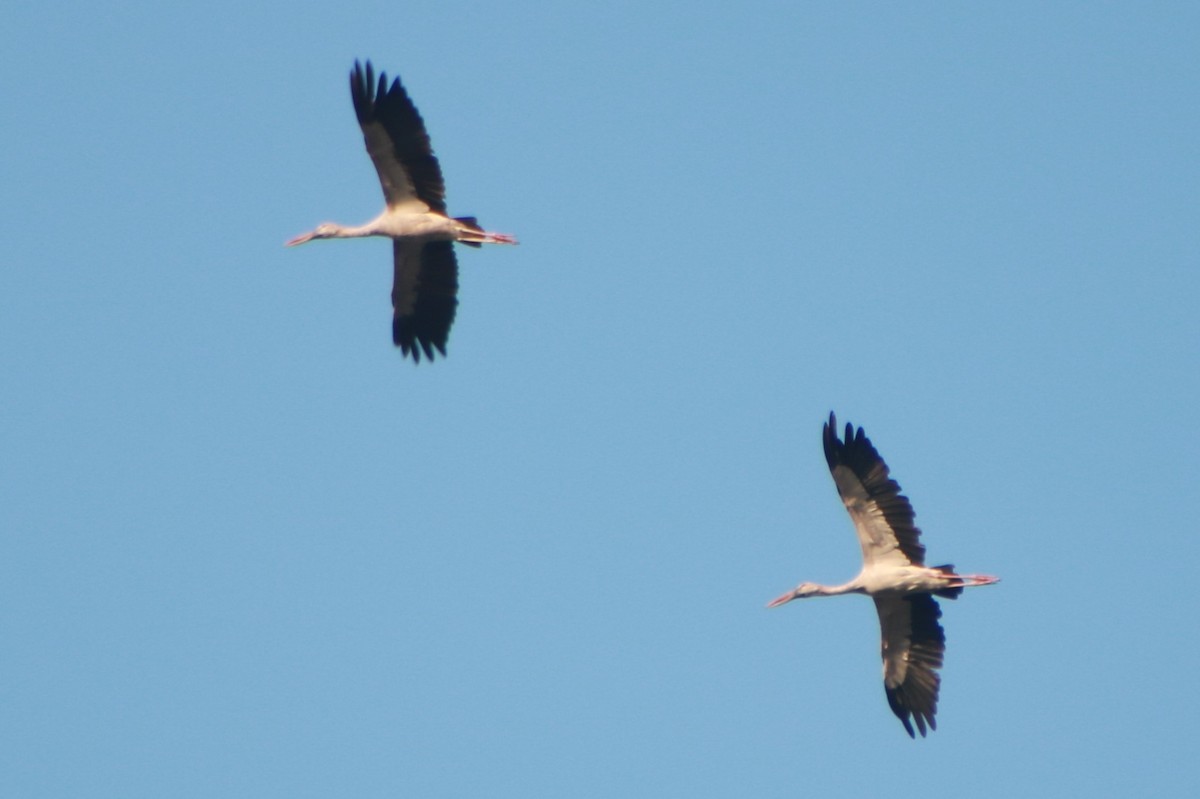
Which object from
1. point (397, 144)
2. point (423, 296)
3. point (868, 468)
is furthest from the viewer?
point (423, 296)

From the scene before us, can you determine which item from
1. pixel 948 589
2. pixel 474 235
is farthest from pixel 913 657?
pixel 474 235

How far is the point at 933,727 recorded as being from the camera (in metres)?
24.3

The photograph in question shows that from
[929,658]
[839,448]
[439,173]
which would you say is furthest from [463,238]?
[929,658]

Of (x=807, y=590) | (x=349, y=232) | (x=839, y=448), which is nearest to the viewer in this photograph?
(x=839, y=448)

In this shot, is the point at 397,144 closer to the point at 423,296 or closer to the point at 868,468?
the point at 423,296

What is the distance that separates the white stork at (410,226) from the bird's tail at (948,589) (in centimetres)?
692

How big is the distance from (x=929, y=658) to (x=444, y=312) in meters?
7.65

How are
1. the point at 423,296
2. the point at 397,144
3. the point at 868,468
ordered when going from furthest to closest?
the point at 423,296, the point at 397,144, the point at 868,468

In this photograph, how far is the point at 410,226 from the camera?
25.9 meters

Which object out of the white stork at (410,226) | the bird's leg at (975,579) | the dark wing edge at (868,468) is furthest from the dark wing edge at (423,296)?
the bird's leg at (975,579)

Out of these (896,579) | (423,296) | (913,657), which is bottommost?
(913,657)

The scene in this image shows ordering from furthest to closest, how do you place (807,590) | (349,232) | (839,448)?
(349,232), (807,590), (839,448)

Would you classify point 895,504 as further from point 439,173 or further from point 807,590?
point 439,173

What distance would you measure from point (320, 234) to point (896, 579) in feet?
29.8
